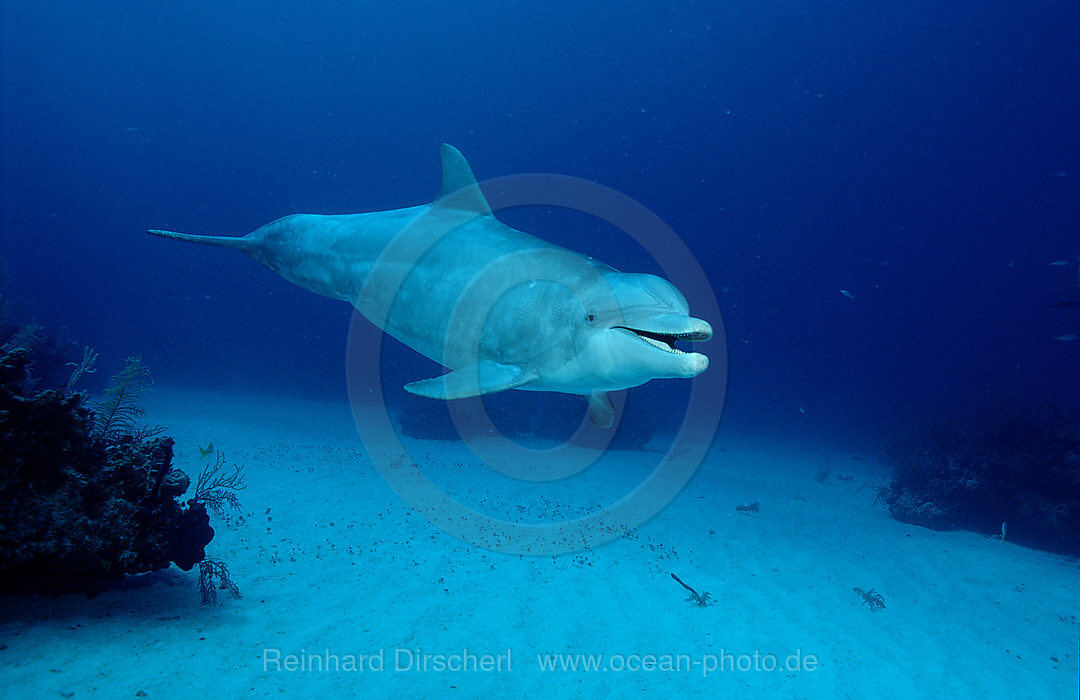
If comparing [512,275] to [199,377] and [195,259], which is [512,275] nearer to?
[199,377]

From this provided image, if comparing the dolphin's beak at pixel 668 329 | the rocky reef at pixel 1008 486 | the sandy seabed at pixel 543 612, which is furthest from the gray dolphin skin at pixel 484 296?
the rocky reef at pixel 1008 486

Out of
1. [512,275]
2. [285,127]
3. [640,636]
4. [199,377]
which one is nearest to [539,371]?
[512,275]

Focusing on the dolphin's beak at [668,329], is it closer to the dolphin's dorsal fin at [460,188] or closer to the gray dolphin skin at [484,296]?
the gray dolphin skin at [484,296]

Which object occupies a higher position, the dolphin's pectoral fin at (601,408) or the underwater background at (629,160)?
the underwater background at (629,160)

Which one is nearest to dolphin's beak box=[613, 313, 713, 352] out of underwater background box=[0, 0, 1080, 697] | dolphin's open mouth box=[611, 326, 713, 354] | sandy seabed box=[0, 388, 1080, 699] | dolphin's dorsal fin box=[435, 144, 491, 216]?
dolphin's open mouth box=[611, 326, 713, 354]

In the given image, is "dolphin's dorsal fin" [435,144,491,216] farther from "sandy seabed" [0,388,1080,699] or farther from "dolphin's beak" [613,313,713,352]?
"sandy seabed" [0,388,1080,699]

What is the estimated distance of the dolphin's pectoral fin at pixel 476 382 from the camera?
336 cm

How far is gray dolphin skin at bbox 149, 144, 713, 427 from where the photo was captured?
3.21 meters

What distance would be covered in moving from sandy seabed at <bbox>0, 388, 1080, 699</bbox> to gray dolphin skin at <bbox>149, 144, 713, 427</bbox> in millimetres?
2199

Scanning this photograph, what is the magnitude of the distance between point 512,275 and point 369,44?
65665mm

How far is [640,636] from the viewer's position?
4828 millimetres

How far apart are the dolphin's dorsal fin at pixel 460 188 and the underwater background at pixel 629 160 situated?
83.1 feet

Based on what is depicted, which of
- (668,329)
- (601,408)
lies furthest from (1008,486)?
(668,329)

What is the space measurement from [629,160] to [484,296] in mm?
58774
